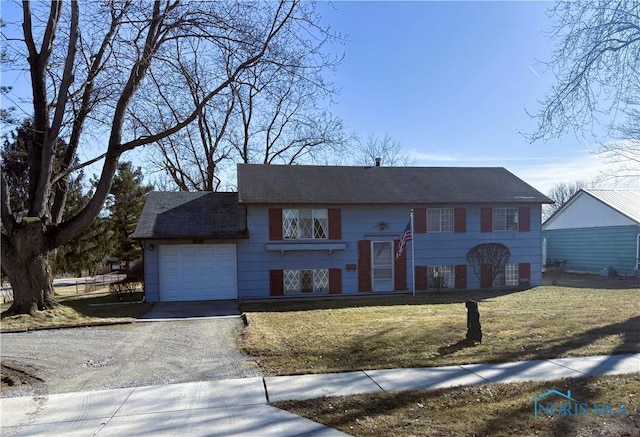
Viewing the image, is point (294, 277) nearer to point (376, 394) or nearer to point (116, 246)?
point (376, 394)

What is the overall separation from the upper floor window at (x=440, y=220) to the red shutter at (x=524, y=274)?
3533 mm

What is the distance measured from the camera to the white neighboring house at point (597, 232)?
21.3 m

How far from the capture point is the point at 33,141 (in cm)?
1170

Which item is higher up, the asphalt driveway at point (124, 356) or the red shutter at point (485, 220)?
the red shutter at point (485, 220)

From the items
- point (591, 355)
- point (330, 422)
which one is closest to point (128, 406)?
point (330, 422)

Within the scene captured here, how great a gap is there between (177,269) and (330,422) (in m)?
12.2

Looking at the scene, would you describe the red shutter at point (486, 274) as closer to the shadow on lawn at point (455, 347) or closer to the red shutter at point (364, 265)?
the red shutter at point (364, 265)

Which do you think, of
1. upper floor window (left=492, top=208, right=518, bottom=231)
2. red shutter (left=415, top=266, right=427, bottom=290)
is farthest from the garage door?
upper floor window (left=492, top=208, right=518, bottom=231)

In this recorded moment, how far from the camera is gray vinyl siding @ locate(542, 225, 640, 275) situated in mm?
21281

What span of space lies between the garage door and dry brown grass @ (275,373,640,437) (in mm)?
11235

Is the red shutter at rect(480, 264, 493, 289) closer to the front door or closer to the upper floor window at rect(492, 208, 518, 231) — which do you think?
the upper floor window at rect(492, 208, 518, 231)

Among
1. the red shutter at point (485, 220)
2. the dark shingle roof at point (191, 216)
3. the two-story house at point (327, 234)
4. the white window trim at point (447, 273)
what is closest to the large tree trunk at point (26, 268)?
the dark shingle roof at point (191, 216)

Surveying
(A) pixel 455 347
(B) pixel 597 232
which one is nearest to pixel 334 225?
(A) pixel 455 347

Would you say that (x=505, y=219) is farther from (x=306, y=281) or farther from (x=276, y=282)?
(x=276, y=282)
